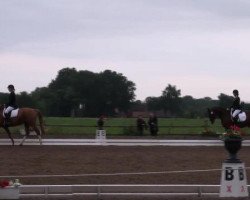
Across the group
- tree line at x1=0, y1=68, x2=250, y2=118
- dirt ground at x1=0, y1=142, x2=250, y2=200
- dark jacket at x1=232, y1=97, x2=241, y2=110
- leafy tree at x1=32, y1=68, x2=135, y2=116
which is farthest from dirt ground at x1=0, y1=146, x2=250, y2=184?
leafy tree at x1=32, y1=68, x2=135, y2=116

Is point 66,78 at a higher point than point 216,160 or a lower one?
higher

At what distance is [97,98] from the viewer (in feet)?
259

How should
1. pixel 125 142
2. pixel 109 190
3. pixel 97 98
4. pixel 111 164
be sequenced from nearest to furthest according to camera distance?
pixel 109 190, pixel 111 164, pixel 125 142, pixel 97 98

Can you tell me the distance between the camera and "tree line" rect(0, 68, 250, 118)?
249 feet

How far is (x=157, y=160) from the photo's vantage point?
1573 centimetres

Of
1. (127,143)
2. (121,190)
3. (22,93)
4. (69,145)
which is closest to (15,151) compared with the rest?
(69,145)

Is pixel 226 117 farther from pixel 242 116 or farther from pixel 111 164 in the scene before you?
pixel 111 164

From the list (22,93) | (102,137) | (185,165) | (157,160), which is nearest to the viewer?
(185,165)

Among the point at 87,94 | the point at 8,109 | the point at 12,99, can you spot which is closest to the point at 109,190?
the point at 12,99

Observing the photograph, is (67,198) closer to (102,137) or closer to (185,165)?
(185,165)

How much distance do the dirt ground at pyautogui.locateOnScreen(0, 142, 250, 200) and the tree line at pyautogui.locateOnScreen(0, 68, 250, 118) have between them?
1976 inches

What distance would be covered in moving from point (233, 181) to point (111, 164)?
201 inches

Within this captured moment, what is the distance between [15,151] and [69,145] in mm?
3292

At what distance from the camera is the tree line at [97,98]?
249 feet
